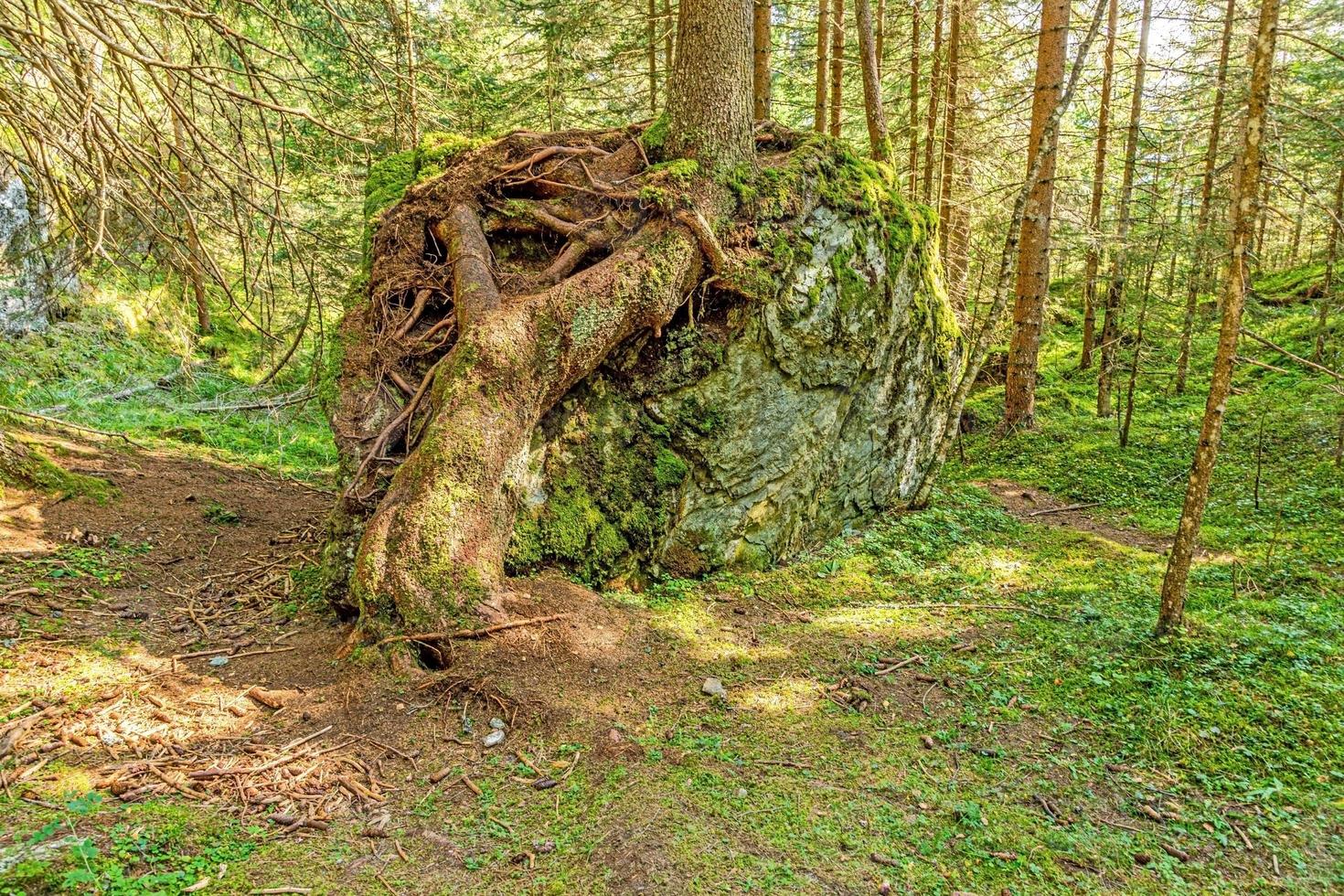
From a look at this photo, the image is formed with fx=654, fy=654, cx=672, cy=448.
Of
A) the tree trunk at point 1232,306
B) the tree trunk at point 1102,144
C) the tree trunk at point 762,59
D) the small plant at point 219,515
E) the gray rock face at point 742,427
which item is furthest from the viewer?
the tree trunk at point 1102,144

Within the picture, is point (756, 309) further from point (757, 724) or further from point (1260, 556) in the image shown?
point (1260, 556)

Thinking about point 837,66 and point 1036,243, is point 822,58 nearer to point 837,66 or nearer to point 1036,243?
point 837,66

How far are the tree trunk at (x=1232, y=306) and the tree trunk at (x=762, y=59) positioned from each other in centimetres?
638

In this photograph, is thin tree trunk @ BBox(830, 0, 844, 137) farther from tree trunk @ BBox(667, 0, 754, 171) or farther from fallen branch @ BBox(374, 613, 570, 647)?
fallen branch @ BBox(374, 613, 570, 647)

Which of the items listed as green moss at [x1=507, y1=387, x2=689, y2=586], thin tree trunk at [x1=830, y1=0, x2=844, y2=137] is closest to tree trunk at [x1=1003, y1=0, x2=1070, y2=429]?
thin tree trunk at [x1=830, y1=0, x2=844, y2=137]

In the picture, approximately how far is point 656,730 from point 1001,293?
20.6 ft

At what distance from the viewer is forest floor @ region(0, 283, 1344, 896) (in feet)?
9.78

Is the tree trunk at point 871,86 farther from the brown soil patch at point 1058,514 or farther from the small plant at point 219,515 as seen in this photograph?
the small plant at point 219,515

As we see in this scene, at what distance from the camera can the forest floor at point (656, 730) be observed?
2980 millimetres

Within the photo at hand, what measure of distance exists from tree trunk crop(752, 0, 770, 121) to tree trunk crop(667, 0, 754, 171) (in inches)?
153

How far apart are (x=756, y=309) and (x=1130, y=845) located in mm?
4797

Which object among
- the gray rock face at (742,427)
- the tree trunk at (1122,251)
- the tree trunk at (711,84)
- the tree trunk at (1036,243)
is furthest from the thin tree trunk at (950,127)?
the tree trunk at (711,84)

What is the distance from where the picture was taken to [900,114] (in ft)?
48.2

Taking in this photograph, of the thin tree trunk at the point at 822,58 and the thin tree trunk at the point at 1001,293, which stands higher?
the thin tree trunk at the point at 822,58
